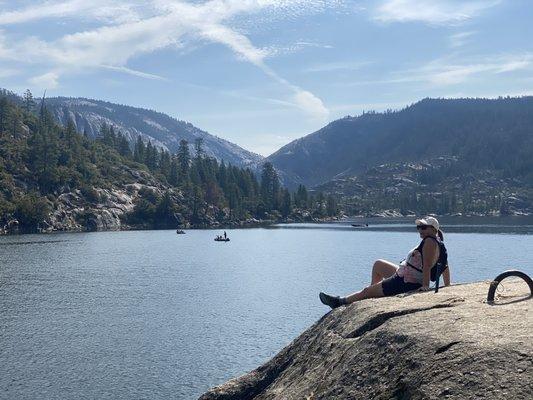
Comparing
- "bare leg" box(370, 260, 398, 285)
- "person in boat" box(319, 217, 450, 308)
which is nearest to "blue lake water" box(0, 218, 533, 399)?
"bare leg" box(370, 260, 398, 285)

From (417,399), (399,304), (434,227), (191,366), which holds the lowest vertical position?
(191,366)

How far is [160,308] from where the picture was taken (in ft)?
186

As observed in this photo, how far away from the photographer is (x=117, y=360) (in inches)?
1496

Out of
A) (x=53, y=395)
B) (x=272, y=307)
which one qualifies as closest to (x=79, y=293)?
(x=272, y=307)

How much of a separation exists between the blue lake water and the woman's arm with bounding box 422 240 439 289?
67.4 feet

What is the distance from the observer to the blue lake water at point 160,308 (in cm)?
3481

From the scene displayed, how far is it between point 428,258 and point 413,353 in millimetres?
5508

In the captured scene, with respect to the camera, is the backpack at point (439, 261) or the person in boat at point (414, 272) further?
the backpack at point (439, 261)

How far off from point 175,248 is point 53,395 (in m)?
96.4

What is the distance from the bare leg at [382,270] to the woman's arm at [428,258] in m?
1.56

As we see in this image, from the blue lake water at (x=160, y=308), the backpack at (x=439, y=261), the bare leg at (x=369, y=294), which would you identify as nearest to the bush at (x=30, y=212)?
the blue lake water at (x=160, y=308)

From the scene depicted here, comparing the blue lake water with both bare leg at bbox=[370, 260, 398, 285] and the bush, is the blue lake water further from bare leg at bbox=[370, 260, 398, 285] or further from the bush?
the bush

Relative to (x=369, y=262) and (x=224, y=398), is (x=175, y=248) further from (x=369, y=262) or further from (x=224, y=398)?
(x=224, y=398)

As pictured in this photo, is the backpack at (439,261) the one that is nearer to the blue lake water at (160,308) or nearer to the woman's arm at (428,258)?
the woman's arm at (428,258)
